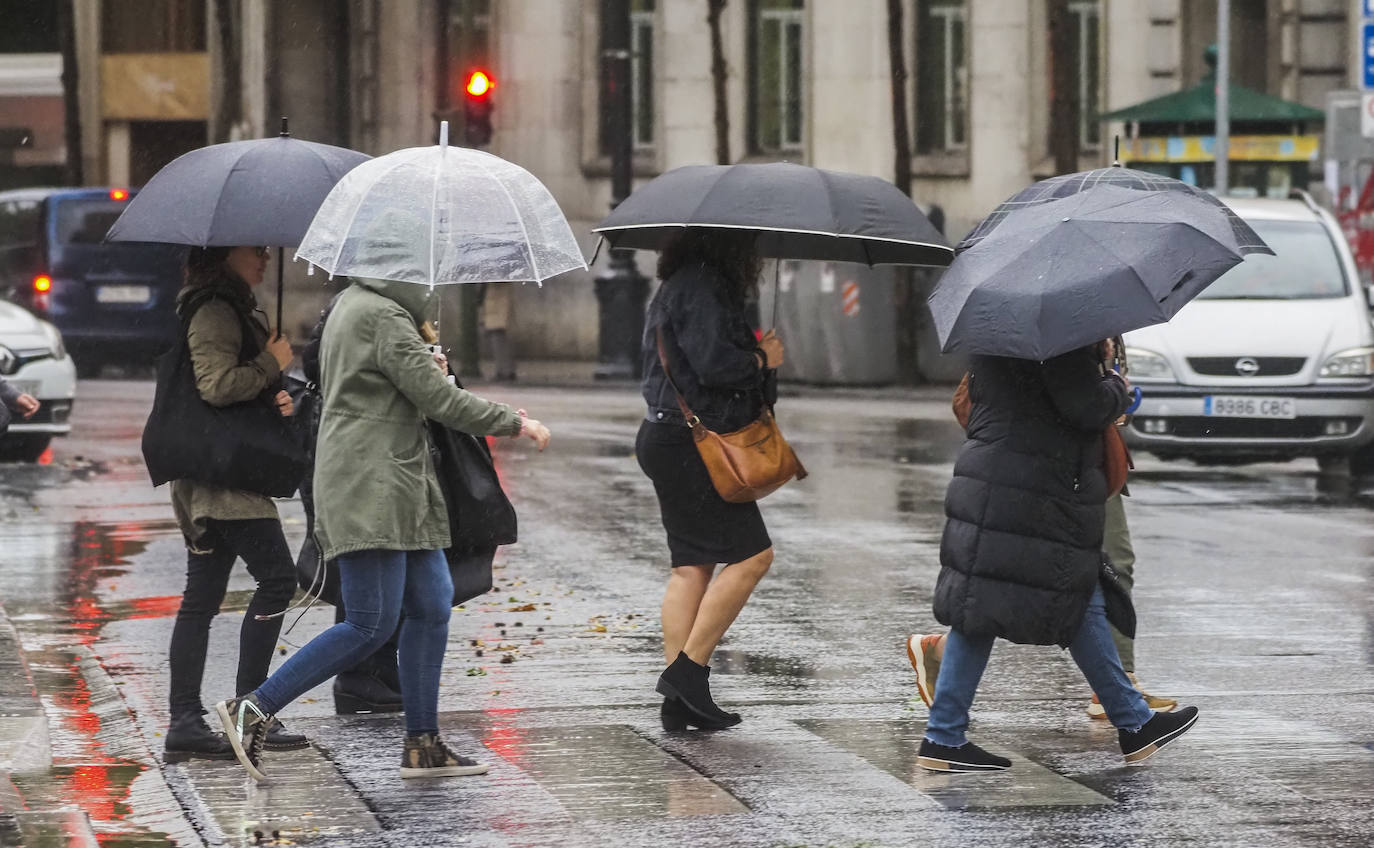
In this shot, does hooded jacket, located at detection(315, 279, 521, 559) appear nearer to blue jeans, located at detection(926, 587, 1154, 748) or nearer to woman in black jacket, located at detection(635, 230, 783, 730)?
woman in black jacket, located at detection(635, 230, 783, 730)

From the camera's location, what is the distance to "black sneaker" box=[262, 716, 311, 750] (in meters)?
7.10

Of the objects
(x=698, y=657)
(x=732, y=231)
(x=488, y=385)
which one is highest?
(x=732, y=231)

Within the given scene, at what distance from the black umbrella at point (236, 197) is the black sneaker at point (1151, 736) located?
271 cm

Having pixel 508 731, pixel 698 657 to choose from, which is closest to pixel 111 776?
pixel 508 731

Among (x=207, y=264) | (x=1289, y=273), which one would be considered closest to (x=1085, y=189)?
(x=207, y=264)

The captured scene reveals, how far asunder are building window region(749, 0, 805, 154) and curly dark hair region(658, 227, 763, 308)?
2446 centimetres

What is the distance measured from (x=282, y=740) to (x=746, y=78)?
83.9 feet

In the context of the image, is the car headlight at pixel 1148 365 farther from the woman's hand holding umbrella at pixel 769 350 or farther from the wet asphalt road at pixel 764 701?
the woman's hand holding umbrella at pixel 769 350

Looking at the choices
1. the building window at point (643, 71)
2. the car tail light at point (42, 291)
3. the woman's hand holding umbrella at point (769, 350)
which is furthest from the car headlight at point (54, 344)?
the building window at point (643, 71)

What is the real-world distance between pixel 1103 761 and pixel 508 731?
1.80 m

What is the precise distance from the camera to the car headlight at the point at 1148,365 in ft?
50.3

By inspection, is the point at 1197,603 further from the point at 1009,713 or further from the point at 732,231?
the point at 732,231

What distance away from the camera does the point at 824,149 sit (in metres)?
31.1

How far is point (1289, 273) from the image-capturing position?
1628 cm
